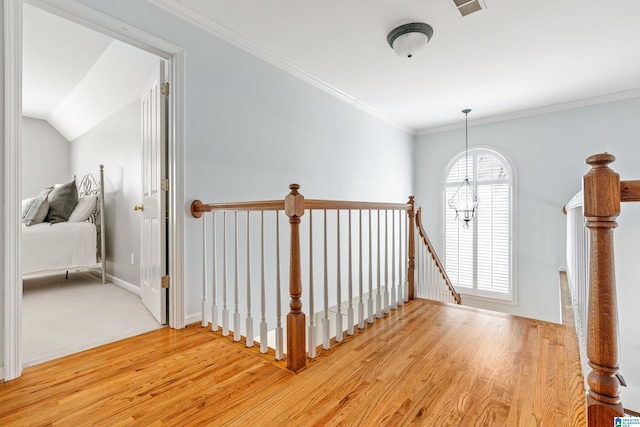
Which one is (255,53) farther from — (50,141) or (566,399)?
(50,141)

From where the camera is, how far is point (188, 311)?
88.4 inches

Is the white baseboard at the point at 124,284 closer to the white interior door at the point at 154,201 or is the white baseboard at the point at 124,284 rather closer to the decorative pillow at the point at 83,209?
the white interior door at the point at 154,201

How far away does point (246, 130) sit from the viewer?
264 cm

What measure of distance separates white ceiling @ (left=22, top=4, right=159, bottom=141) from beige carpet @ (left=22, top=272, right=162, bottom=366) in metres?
2.02

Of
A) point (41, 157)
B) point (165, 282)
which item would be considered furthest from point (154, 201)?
point (41, 157)

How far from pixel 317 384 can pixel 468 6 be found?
2642 millimetres

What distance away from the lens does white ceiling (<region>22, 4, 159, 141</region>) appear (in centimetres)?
266

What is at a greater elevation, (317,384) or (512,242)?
(512,242)

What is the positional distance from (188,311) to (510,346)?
219cm

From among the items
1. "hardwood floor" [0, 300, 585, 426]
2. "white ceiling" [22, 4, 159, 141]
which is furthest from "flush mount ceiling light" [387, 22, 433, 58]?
"hardwood floor" [0, 300, 585, 426]

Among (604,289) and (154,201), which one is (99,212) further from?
(604,289)

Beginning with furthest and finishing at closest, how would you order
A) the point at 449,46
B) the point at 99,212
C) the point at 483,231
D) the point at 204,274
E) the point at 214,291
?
the point at 483,231, the point at 99,212, the point at 449,46, the point at 204,274, the point at 214,291

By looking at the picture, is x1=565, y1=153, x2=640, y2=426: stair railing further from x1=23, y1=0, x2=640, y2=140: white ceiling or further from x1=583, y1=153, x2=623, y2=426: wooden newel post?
x1=23, y1=0, x2=640, y2=140: white ceiling

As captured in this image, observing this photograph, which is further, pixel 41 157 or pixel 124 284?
pixel 41 157
